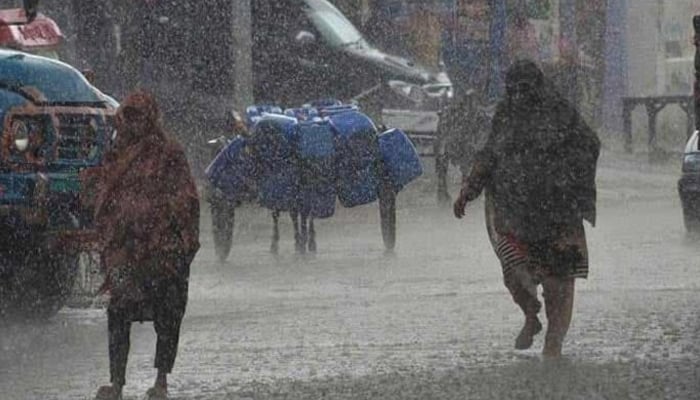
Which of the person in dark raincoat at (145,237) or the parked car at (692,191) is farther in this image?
the parked car at (692,191)

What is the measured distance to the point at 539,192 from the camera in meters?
12.2

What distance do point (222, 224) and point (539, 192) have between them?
8.24 m

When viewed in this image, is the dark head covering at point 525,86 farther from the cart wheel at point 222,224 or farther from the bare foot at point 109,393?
the cart wheel at point 222,224

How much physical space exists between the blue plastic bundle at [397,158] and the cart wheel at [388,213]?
16cm

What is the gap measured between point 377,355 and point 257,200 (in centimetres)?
769

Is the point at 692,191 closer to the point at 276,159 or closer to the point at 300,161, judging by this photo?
the point at 300,161

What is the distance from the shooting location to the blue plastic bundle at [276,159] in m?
19.8

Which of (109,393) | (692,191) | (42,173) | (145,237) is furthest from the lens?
(692,191)

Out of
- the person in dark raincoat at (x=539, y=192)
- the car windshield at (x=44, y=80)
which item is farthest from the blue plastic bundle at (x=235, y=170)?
the person in dark raincoat at (x=539, y=192)

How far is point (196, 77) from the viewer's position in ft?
98.9

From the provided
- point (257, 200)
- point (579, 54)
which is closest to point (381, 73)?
point (257, 200)

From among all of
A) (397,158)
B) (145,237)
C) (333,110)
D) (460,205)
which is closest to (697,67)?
(460,205)

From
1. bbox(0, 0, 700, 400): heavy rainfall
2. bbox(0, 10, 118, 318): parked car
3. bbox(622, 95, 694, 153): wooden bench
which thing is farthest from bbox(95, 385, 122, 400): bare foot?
bbox(622, 95, 694, 153): wooden bench

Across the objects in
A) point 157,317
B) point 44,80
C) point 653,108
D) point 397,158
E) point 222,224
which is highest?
point 44,80
